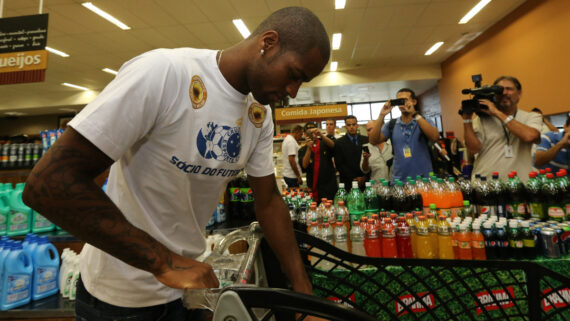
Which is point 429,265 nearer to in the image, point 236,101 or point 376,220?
point 376,220

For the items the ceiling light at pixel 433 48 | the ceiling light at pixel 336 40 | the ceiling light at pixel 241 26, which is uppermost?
the ceiling light at pixel 433 48

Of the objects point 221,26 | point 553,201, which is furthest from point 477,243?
point 221,26

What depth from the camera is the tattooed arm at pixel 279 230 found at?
1075mm

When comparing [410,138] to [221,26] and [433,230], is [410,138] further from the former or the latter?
[221,26]

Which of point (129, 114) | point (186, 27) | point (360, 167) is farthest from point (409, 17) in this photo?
point (129, 114)

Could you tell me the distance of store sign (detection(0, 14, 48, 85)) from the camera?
12.0ft

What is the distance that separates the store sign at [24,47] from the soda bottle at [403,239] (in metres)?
4.30

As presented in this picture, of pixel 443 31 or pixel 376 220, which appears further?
pixel 443 31

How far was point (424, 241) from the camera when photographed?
1.79m

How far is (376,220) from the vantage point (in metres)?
1.82

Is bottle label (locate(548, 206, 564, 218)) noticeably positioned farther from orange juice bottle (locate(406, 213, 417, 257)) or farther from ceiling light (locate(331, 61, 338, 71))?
ceiling light (locate(331, 61, 338, 71))

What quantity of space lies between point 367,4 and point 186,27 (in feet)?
12.4

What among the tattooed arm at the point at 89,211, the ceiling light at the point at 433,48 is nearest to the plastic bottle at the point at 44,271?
the tattooed arm at the point at 89,211

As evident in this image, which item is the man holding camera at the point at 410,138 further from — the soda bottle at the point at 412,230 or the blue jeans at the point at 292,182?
the blue jeans at the point at 292,182
